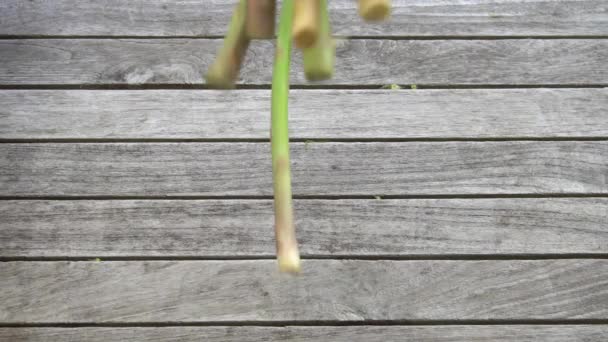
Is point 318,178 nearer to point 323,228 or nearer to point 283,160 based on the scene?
point 323,228

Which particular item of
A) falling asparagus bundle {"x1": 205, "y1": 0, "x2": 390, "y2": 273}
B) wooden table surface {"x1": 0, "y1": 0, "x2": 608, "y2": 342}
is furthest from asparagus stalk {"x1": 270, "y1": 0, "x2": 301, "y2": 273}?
wooden table surface {"x1": 0, "y1": 0, "x2": 608, "y2": 342}

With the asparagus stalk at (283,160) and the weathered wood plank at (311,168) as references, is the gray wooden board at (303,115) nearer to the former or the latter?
the weathered wood plank at (311,168)

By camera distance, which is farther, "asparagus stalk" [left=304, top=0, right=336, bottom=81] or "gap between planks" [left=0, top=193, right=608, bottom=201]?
"gap between planks" [left=0, top=193, right=608, bottom=201]

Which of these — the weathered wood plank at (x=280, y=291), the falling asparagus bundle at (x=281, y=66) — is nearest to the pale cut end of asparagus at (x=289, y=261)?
the falling asparagus bundle at (x=281, y=66)

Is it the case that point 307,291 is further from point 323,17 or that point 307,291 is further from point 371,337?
point 323,17

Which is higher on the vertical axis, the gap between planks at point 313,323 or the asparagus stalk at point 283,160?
the gap between planks at point 313,323

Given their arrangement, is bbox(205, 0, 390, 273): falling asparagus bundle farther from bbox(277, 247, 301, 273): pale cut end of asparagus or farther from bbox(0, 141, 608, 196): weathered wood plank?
bbox(0, 141, 608, 196): weathered wood plank

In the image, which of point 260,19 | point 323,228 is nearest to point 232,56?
point 260,19
